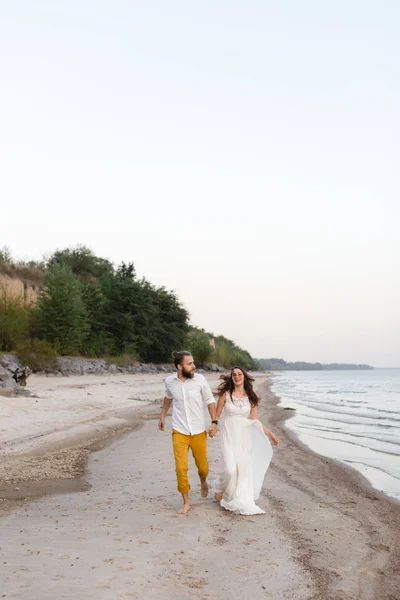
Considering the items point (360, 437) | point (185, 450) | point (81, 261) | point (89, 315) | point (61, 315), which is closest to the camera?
point (185, 450)

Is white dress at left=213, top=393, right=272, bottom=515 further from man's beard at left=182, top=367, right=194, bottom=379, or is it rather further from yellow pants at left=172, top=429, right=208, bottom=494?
man's beard at left=182, top=367, right=194, bottom=379

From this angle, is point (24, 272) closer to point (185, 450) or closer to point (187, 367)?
point (187, 367)

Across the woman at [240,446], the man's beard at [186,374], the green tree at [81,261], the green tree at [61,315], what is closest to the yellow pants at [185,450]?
the woman at [240,446]

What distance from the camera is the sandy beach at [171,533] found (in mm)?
4656

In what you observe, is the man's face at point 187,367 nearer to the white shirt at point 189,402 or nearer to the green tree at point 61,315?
the white shirt at point 189,402

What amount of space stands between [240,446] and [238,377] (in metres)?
0.85

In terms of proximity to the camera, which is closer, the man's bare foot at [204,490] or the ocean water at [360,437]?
the man's bare foot at [204,490]

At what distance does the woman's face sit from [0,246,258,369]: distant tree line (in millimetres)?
25468

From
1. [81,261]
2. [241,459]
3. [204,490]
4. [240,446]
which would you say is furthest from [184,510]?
[81,261]

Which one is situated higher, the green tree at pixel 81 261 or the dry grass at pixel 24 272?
the green tree at pixel 81 261

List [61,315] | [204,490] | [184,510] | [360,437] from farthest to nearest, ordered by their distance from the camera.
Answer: [61,315]
[360,437]
[204,490]
[184,510]

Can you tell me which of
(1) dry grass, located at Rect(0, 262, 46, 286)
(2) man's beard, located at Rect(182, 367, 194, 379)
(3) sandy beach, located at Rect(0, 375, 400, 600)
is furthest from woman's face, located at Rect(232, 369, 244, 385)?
(1) dry grass, located at Rect(0, 262, 46, 286)

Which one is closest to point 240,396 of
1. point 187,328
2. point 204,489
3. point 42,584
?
point 204,489

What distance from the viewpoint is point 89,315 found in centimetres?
4475
